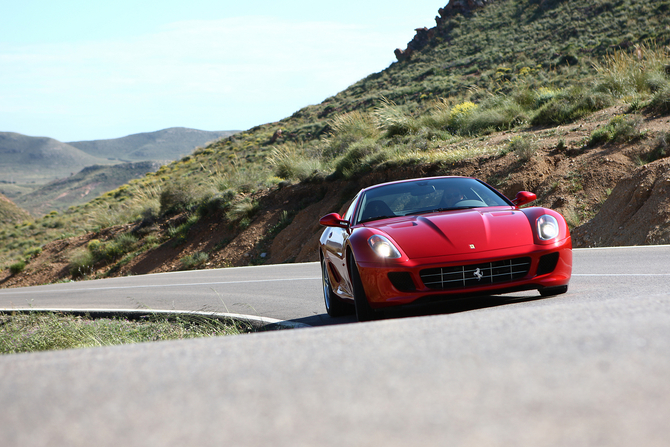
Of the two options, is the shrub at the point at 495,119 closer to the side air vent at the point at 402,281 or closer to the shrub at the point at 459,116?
the shrub at the point at 459,116

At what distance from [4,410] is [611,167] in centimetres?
1630

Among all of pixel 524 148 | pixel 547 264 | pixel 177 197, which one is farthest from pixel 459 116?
pixel 547 264

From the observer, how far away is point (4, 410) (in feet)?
8.52

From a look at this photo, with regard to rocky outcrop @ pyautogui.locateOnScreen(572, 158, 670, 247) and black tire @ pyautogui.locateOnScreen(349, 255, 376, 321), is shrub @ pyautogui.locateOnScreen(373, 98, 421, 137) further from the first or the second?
black tire @ pyautogui.locateOnScreen(349, 255, 376, 321)

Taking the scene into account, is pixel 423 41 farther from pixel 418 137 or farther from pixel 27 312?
pixel 27 312

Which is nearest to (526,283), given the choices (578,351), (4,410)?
(578,351)

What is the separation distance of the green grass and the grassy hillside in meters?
10.5

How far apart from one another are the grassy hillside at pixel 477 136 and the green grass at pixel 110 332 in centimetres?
1055

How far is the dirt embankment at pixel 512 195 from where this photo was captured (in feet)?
45.3

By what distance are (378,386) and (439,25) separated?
67861 mm

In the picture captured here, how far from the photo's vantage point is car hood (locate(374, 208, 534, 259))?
5.69 m

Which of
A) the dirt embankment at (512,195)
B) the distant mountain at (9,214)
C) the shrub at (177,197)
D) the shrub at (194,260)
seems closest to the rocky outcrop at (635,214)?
the dirt embankment at (512,195)

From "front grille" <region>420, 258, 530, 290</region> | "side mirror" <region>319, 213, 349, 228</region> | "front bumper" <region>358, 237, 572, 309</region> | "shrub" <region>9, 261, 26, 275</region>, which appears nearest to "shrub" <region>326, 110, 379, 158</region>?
"shrub" <region>9, 261, 26, 275</region>

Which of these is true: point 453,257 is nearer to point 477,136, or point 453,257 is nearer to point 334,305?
point 334,305
